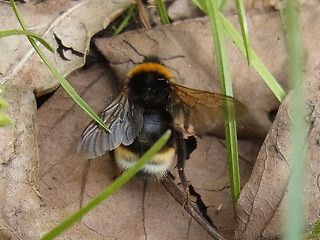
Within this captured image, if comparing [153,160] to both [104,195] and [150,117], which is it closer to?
[150,117]

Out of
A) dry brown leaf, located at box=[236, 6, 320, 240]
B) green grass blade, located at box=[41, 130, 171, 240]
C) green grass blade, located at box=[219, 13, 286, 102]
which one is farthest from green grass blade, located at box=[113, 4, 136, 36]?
green grass blade, located at box=[41, 130, 171, 240]

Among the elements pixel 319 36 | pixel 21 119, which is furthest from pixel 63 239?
pixel 319 36

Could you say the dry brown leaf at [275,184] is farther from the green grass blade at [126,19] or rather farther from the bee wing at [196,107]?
the green grass blade at [126,19]

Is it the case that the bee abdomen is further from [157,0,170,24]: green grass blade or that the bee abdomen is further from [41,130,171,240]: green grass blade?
[41,130,171,240]: green grass blade

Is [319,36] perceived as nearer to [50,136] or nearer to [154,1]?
[154,1]

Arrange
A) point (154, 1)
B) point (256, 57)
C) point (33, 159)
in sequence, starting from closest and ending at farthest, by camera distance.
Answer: point (33, 159), point (256, 57), point (154, 1)

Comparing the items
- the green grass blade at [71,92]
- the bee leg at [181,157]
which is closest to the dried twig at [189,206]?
the bee leg at [181,157]
